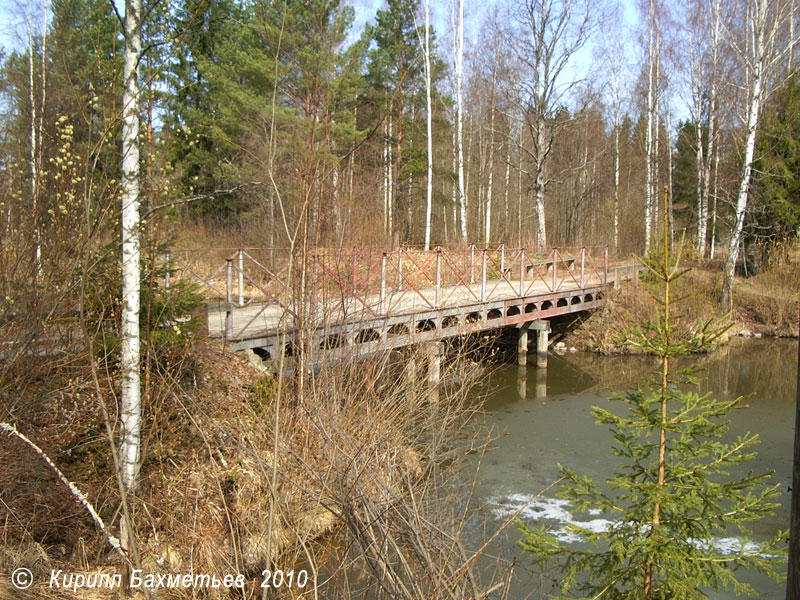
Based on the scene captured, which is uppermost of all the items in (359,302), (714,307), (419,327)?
(359,302)

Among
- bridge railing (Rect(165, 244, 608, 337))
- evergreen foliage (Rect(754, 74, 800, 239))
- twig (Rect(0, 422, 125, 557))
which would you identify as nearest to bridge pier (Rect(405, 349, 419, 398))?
bridge railing (Rect(165, 244, 608, 337))

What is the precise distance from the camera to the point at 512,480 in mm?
7281

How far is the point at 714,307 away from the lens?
54.0 ft

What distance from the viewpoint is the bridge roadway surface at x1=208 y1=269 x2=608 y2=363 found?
6461mm

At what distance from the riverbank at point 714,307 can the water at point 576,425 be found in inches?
23.2

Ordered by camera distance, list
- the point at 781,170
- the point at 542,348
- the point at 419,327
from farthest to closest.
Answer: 1. the point at 781,170
2. the point at 542,348
3. the point at 419,327

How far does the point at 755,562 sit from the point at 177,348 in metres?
3.95

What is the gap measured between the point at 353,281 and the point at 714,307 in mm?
12360

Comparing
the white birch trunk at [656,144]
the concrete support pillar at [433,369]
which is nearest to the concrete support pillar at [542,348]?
the concrete support pillar at [433,369]

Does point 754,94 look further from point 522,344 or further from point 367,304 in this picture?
point 367,304

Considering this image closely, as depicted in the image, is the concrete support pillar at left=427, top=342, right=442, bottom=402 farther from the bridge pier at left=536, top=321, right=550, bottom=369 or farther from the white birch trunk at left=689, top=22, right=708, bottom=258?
the white birch trunk at left=689, top=22, right=708, bottom=258

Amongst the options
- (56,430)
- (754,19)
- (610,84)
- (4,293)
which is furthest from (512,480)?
(610,84)

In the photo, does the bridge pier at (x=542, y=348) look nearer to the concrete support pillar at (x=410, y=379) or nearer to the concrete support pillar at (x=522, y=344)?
the concrete support pillar at (x=522, y=344)

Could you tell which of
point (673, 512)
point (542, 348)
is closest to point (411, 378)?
point (673, 512)
